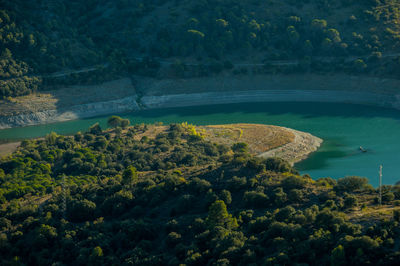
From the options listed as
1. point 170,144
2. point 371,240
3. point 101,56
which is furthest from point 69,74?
point 371,240

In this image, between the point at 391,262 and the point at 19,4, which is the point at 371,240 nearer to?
the point at 391,262

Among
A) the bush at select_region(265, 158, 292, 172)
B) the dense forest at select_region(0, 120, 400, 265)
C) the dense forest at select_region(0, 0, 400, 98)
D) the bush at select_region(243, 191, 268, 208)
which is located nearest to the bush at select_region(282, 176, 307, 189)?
the dense forest at select_region(0, 120, 400, 265)

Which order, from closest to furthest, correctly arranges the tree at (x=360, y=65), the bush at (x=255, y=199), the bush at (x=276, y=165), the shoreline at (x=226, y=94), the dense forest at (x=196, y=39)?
1. the bush at (x=255, y=199)
2. the bush at (x=276, y=165)
3. the shoreline at (x=226, y=94)
4. the tree at (x=360, y=65)
5. the dense forest at (x=196, y=39)

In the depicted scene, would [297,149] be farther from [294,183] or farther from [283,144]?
[294,183]

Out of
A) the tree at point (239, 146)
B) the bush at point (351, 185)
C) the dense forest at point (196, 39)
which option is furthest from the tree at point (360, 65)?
the bush at point (351, 185)

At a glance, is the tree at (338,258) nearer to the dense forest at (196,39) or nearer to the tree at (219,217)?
the tree at (219,217)

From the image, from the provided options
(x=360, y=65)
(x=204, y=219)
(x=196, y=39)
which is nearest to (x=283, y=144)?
(x=360, y=65)
